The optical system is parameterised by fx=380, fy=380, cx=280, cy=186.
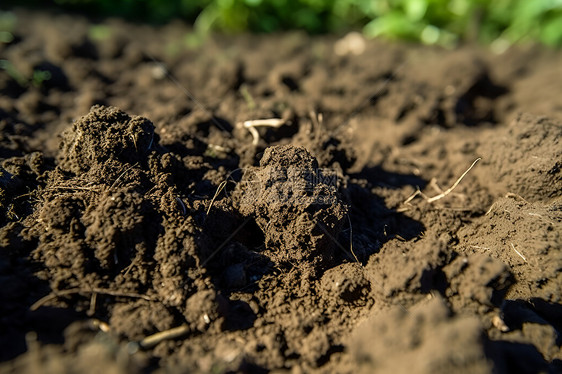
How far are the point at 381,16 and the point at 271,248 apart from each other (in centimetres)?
399

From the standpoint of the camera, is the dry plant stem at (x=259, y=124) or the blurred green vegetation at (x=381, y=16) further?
the blurred green vegetation at (x=381, y=16)

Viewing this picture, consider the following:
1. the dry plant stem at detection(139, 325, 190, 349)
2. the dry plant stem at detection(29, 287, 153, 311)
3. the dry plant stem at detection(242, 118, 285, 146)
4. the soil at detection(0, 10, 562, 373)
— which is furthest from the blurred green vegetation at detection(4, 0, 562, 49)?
the dry plant stem at detection(139, 325, 190, 349)

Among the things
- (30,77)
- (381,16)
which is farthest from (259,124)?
(381,16)

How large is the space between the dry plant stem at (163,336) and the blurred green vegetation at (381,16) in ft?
12.7

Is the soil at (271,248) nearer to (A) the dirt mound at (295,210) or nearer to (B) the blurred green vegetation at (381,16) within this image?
(A) the dirt mound at (295,210)

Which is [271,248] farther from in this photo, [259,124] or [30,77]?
[30,77]

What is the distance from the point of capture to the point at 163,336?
1489mm

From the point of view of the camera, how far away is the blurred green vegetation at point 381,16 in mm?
4371

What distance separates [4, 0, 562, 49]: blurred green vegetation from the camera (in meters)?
4.37

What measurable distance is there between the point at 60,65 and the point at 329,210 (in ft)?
10.4

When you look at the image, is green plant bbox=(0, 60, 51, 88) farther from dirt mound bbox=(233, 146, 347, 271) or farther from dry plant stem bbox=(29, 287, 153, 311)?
dirt mound bbox=(233, 146, 347, 271)

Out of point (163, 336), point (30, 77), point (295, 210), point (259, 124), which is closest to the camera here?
point (163, 336)

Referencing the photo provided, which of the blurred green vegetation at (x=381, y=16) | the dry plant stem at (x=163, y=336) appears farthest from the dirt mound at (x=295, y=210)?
the blurred green vegetation at (x=381, y=16)

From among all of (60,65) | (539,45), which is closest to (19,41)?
(60,65)
